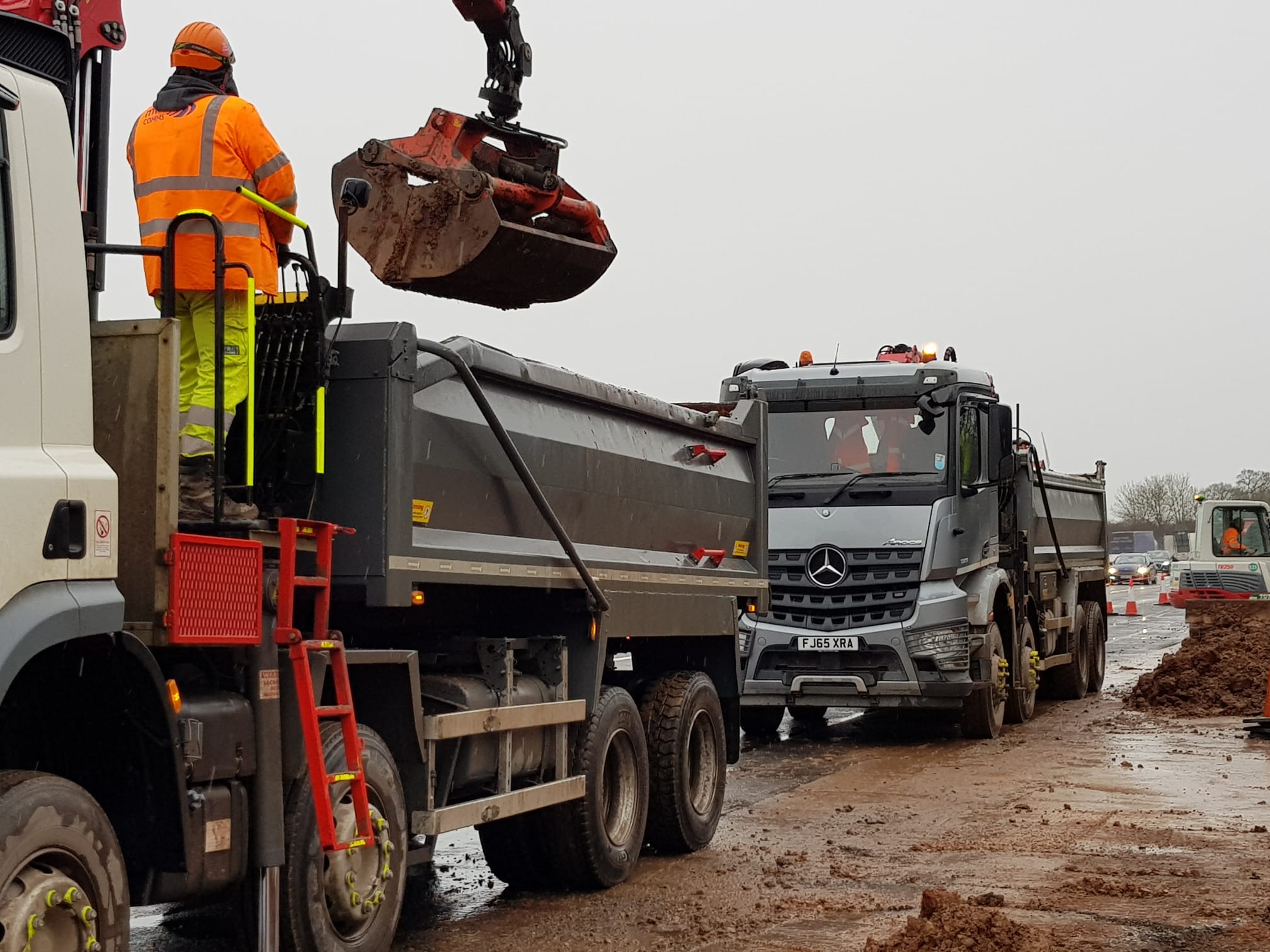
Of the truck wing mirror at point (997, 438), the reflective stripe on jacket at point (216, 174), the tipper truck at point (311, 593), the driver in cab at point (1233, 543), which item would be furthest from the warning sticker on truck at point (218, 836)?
the driver in cab at point (1233, 543)

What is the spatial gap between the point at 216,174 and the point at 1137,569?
6815cm

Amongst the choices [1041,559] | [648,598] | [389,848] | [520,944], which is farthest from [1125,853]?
[1041,559]

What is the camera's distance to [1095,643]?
19344 millimetres

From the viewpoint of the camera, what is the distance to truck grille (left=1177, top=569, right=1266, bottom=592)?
1036 inches

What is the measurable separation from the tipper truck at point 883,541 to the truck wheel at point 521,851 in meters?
5.75

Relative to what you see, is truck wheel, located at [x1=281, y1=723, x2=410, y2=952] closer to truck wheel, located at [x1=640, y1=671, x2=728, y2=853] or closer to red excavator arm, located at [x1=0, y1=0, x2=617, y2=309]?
truck wheel, located at [x1=640, y1=671, x2=728, y2=853]

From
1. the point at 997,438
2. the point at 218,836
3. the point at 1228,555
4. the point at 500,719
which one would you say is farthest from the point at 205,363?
the point at 1228,555

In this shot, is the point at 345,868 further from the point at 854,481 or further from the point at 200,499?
the point at 854,481

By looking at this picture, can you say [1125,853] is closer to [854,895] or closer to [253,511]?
[854,895]

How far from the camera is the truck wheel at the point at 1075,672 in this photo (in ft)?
59.9

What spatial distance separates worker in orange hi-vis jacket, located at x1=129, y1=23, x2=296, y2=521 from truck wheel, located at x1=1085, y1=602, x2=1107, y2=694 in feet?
49.3

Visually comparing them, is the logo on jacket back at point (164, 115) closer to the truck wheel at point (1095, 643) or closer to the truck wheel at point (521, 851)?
the truck wheel at point (521, 851)

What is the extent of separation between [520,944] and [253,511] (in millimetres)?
2342

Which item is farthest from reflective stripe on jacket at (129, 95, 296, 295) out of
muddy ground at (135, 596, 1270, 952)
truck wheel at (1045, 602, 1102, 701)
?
truck wheel at (1045, 602, 1102, 701)
